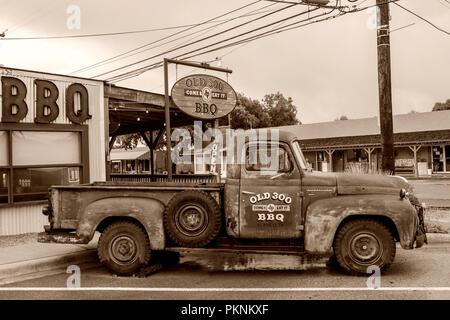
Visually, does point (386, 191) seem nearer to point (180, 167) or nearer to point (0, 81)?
point (0, 81)

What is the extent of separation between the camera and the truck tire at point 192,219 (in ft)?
22.9

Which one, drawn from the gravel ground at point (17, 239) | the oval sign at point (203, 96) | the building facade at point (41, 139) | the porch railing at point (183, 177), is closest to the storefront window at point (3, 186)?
the building facade at point (41, 139)

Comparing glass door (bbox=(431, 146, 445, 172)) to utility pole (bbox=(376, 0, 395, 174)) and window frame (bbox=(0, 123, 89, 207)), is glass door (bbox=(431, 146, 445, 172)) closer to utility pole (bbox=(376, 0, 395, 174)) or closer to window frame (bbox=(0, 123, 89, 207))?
utility pole (bbox=(376, 0, 395, 174))

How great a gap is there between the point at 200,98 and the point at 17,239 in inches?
210

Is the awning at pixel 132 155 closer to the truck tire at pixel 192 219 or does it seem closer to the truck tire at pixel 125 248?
the truck tire at pixel 125 248

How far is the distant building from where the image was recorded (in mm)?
35188

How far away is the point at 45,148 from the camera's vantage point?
11430mm

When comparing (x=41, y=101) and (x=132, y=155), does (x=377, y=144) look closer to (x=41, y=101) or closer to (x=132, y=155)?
(x=132, y=155)

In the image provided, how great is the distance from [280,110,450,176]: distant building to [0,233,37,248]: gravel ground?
2744cm

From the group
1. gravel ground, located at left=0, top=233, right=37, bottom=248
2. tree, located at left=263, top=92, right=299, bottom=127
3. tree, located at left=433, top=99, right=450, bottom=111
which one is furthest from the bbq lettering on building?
tree, located at left=433, top=99, right=450, bottom=111

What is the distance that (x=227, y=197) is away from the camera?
281 inches

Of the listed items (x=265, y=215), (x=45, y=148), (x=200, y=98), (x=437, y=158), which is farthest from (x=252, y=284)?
(x=437, y=158)
